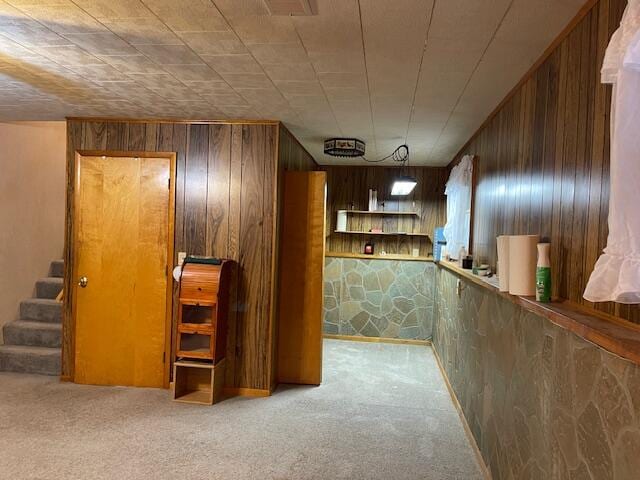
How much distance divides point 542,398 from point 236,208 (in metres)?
2.85

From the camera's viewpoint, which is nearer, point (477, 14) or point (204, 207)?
point (477, 14)

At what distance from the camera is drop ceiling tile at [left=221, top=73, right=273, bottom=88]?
2.79 meters

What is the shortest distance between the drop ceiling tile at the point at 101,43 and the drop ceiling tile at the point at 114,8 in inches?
8.8

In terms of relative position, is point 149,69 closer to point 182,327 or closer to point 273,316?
point 182,327

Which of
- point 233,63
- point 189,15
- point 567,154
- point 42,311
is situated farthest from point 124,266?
point 567,154

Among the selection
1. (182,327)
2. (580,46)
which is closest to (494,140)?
(580,46)

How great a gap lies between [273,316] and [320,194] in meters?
1.21

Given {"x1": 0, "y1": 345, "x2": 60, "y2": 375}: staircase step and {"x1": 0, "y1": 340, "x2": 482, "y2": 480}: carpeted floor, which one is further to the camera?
{"x1": 0, "y1": 345, "x2": 60, "y2": 375}: staircase step

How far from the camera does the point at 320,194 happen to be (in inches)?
167

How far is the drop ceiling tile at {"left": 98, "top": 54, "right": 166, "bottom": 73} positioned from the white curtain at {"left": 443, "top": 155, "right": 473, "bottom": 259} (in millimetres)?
2734

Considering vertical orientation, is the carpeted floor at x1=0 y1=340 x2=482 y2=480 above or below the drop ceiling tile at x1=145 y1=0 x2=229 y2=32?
below

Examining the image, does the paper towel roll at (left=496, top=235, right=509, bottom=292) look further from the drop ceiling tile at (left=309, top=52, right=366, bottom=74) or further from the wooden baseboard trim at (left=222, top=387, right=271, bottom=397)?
the wooden baseboard trim at (left=222, top=387, right=271, bottom=397)

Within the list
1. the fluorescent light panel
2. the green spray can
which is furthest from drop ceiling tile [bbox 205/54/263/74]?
the fluorescent light panel

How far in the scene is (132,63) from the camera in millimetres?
2678
